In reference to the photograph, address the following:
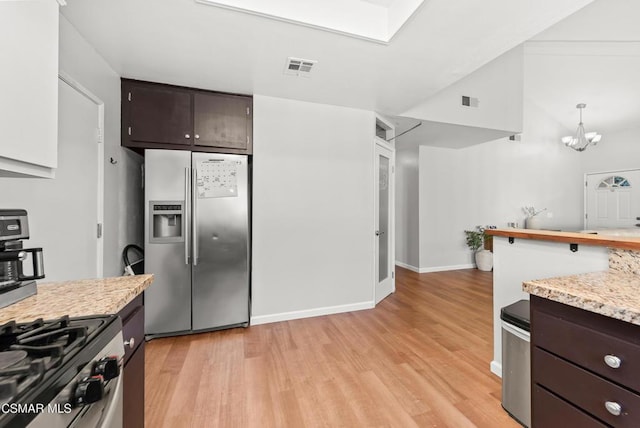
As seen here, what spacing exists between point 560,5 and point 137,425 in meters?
3.18

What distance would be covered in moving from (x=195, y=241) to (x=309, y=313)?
151cm

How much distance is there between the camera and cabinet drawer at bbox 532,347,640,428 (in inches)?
33.4

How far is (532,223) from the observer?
5.96 m

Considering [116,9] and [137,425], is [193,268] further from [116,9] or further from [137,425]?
[116,9]

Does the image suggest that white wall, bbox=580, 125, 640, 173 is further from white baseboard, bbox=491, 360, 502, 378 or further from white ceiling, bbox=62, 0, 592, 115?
white baseboard, bbox=491, 360, 502, 378

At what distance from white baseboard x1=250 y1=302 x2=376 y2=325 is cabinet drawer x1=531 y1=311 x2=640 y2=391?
231cm

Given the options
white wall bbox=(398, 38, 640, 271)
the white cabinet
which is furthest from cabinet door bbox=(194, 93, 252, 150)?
white wall bbox=(398, 38, 640, 271)

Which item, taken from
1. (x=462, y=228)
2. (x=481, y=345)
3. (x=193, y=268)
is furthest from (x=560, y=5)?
(x=462, y=228)

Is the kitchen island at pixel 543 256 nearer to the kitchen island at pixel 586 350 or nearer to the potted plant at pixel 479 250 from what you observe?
the kitchen island at pixel 586 350

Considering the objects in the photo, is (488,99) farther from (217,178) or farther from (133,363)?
(133,363)

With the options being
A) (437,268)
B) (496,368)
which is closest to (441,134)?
(437,268)

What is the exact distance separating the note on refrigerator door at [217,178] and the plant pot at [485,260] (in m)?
5.09

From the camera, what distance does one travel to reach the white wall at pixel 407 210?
215 inches

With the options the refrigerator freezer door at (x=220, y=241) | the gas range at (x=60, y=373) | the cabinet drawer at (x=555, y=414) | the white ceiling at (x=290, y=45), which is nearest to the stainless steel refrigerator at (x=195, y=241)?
the refrigerator freezer door at (x=220, y=241)
